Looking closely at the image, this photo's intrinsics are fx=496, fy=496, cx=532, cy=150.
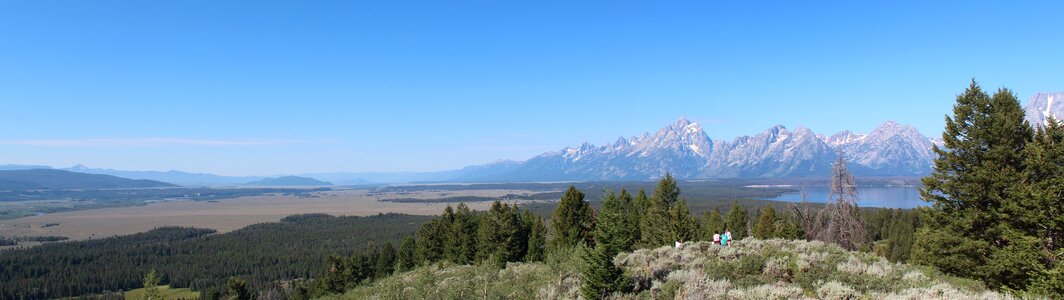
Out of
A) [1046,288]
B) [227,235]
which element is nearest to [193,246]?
[227,235]

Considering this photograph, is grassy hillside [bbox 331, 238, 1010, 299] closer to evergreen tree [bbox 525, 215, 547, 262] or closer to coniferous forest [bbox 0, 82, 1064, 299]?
coniferous forest [bbox 0, 82, 1064, 299]

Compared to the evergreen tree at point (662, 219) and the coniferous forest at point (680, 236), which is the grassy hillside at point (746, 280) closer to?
the coniferous forest at point (680, 236)

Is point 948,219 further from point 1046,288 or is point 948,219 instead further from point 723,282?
point 723,282

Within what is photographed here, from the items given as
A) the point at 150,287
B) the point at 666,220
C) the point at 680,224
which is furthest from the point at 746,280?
the point at 666,220

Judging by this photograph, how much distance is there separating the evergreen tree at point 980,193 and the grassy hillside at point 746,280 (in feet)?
9.38

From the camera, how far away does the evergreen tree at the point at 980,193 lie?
20922 mm

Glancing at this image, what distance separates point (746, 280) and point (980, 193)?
1348cm

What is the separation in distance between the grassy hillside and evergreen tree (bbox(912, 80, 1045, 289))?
2858mm

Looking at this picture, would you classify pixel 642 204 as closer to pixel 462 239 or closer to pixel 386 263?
pixel 462 239

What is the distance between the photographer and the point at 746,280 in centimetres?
1792

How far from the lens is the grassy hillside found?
15086 mm

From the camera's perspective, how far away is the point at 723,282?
17.0 meters

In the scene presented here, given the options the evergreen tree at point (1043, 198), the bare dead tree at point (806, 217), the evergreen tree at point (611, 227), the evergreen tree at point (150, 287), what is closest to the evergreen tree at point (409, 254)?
the evergreen tree at point (611, 227)

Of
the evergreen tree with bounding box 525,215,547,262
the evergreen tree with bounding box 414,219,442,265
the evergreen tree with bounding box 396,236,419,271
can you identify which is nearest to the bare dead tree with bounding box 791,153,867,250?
the evergreen tree with bounding box 525,215,547,262
